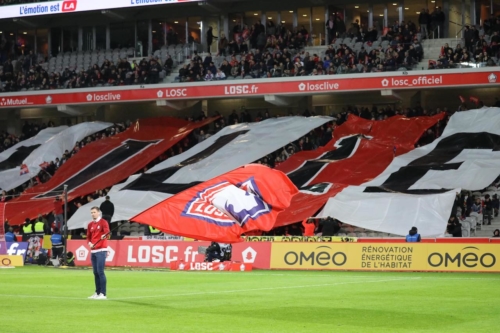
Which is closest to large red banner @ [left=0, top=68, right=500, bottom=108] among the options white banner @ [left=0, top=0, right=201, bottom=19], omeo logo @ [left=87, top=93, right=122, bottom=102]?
omeo logo @ [left=87, top=93, right=122, bottom=102]

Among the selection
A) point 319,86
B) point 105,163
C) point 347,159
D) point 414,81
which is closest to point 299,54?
Answer: point 319,86

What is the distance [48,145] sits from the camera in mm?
51000

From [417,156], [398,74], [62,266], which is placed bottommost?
[62,266]

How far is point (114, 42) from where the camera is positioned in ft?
194

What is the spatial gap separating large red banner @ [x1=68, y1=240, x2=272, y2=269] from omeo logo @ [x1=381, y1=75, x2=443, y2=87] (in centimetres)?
1573

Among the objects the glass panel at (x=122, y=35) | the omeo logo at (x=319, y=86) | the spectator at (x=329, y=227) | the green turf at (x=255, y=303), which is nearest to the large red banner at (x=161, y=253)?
the spectator at (x=329, y=227)

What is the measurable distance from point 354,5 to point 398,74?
9337mm

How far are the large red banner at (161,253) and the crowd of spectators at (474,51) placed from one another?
16638 millimetres

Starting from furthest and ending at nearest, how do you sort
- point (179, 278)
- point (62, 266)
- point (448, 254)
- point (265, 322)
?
1. point (62, 266)
2. point (448, 254)
3. point (179, 278)
4. point (265, 322)

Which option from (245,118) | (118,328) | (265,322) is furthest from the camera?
(245,118)

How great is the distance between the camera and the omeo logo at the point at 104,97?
5144cm

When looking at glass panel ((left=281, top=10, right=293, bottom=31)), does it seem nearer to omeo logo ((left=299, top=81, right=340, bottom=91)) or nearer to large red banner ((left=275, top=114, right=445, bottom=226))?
omeo logo ((left=299, top=81, right=340, bottom=91))

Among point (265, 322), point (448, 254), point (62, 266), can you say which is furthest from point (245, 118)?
point (265, 322)

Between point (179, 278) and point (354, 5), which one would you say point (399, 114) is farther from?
point (179, 278)
